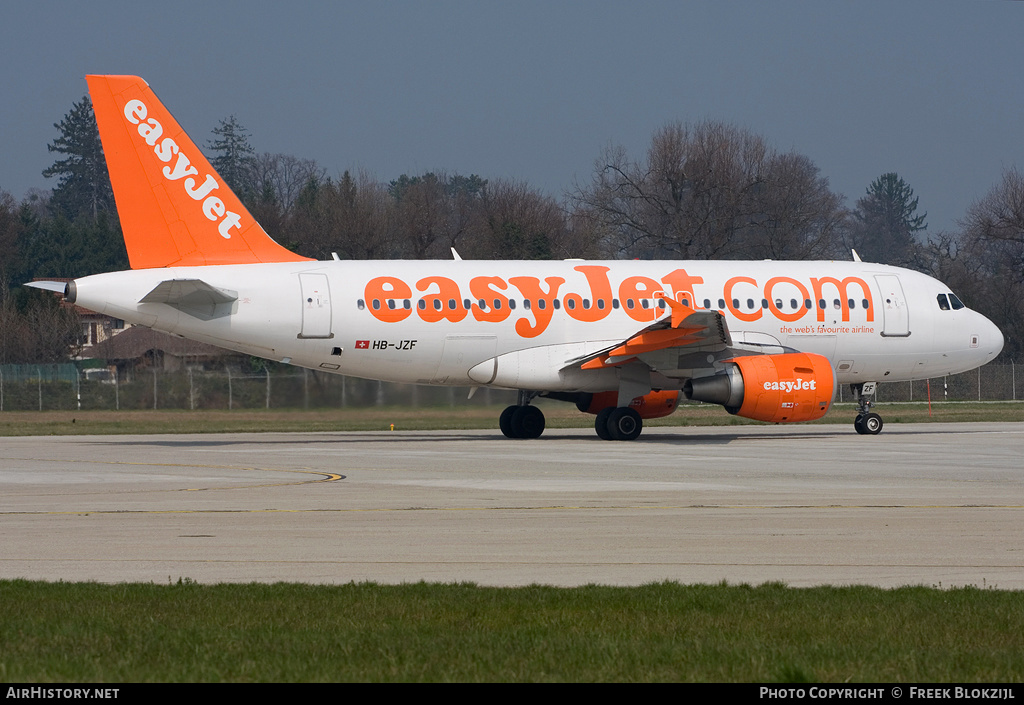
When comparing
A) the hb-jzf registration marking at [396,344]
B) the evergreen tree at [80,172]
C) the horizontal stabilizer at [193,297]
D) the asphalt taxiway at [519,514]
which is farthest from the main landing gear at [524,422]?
the evergreen tree at [80,172]

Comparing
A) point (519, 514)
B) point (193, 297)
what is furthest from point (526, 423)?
point (519, 514)

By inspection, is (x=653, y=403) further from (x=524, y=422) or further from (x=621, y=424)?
(x=524, y=422)

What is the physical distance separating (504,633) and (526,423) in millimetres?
22542

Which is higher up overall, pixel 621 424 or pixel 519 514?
pixel 621 424

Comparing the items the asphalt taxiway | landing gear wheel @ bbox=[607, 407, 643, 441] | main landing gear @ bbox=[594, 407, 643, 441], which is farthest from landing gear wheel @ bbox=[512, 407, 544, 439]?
the asphalt taxiway

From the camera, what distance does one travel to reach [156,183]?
26812 millimetres

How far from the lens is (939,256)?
289 feet

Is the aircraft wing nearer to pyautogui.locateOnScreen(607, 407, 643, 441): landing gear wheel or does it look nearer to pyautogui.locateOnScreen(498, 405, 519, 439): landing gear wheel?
pyautogui.locateOnScreen(607, 407, 643, 441): landing gear wheel

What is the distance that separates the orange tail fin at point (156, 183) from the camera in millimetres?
26750

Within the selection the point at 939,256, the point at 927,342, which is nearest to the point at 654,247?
the point at 939,256

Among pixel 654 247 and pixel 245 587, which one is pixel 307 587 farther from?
pixel 654 247

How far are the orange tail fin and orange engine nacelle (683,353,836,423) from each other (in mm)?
10471

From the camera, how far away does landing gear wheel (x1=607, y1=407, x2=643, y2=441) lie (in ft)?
93.5

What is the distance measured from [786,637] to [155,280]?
20748 millimetres
